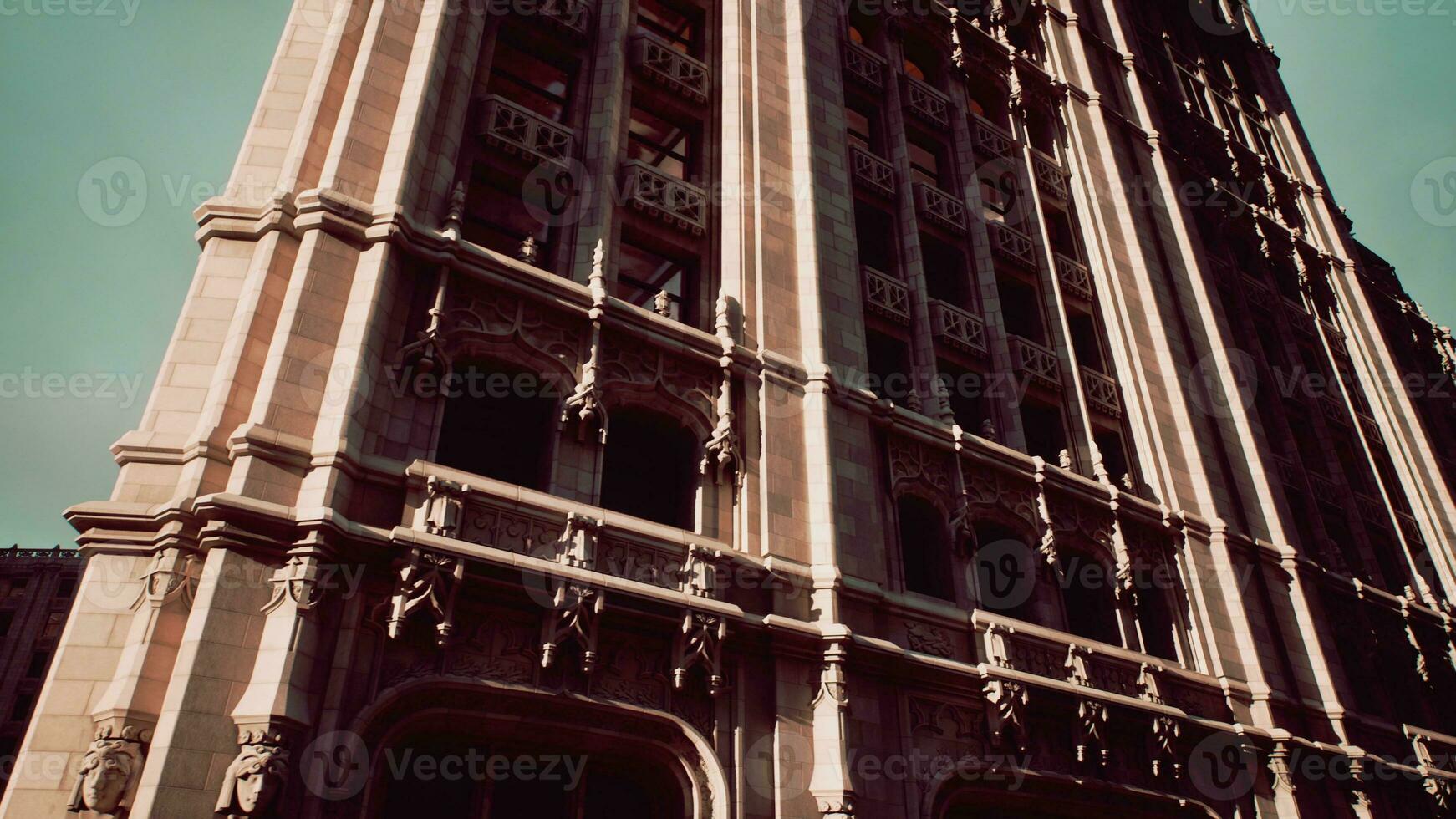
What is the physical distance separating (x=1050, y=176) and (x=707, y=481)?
1888 centimetres

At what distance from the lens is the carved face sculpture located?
9.20 meters

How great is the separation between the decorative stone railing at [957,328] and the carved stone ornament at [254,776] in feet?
53.3

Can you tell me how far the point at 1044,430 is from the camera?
77.3 feet

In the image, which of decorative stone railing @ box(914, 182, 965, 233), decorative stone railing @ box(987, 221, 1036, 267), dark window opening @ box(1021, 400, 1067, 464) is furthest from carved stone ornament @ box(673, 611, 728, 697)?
decorative stone railing @ box(987, 221, 1036, 267)

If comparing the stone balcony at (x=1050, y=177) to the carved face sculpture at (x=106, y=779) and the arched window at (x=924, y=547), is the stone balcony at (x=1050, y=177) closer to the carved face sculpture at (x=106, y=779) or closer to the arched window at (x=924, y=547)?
the arched window at (x=924, y=547)

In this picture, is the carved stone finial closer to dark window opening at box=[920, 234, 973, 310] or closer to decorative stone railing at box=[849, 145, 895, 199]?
decorative stone railing at box=[849, 145, 895, 199]

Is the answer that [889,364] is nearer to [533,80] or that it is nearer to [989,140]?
[533,80]

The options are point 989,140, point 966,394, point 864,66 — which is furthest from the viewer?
point 989,140

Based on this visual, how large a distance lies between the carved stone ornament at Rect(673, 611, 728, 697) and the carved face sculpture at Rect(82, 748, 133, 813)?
6571 mm

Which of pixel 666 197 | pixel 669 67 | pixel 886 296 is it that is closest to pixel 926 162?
pixel 886 296

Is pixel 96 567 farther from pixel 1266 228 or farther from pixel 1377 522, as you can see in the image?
pixel 1266 228

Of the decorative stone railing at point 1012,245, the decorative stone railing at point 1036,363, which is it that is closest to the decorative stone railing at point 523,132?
the decorative stone railing at point 1036,363

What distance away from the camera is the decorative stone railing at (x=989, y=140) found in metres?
27.3

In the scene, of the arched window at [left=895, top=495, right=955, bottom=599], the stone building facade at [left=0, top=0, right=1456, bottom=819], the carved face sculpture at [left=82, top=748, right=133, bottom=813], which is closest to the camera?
the carved face sculpture at [left=82, top=748, right=133, bottom=813]
